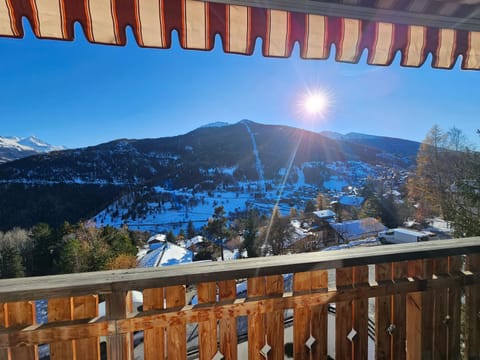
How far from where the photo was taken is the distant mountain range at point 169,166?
27.3m

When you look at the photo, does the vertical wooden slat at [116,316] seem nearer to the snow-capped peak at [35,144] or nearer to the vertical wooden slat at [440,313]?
the vertical wooden slat at [440,313]

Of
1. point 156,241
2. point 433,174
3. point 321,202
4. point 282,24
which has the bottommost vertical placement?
point 156,241

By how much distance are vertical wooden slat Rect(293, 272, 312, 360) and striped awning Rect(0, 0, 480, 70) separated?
102 cm

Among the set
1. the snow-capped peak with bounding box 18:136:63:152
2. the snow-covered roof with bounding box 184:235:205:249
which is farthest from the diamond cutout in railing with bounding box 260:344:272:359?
the snow-capped peak with bounding box 18:136:63:152

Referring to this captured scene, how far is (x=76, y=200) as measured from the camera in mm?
28531

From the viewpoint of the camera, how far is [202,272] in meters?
1.02

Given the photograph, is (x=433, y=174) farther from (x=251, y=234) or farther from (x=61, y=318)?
(x=61, y=318)

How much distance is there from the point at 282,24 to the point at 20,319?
154cm

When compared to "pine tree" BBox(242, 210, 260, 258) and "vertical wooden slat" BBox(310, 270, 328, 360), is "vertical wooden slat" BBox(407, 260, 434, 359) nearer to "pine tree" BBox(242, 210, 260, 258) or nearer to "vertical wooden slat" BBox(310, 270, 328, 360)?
"vertical wooden slat" BBox(310, 270, 328, 360)

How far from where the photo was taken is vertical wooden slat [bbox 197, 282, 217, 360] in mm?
1058

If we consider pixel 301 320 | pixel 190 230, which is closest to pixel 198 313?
pixel 301 320

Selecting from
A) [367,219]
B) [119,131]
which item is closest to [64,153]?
[119,131]

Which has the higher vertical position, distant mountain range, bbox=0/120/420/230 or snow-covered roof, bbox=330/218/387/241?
distant mountain range, bbox=0/120/420/230

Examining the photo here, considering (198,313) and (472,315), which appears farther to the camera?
(472,315)
